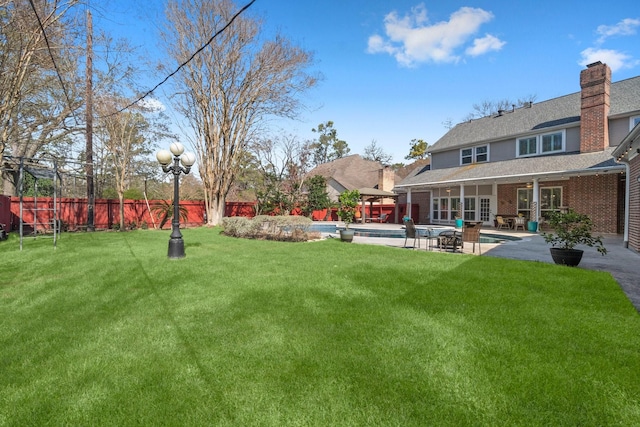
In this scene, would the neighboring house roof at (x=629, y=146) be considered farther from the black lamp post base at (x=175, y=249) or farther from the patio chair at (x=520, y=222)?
the black lamp post base at (x=175, y=249)

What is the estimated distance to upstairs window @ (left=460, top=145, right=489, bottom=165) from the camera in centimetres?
1895

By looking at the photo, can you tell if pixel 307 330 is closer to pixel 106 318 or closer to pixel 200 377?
pixel 200 377

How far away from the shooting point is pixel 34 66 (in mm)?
10508

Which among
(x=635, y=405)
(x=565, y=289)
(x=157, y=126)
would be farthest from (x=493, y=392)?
(x=157, y=126)

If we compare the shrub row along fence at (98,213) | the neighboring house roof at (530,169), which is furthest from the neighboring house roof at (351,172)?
the shrub row along fence at (98,213)

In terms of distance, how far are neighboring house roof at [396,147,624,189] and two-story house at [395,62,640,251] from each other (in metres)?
0.04

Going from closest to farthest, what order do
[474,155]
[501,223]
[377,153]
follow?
1. [501,223]
2. [474,155]
3. [377,153]

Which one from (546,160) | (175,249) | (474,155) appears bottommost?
(175,249)

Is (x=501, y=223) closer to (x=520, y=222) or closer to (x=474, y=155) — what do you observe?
(x=520, y=222)

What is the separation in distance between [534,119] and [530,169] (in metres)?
4.34

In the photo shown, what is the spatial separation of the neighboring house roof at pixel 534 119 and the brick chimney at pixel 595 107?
1.58 ft

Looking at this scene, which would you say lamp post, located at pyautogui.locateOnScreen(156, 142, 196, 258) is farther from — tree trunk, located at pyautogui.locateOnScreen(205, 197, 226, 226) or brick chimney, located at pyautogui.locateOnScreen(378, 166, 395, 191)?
brick chimney, located at pyautogui.locateOnScreen(378, 166, 395, 191)

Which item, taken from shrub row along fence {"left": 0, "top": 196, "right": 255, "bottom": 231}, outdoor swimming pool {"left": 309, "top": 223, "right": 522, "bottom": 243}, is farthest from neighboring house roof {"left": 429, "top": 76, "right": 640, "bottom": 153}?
shrub row along fence {"left": 0, "top": 196, "right": 255, "bottom": 231}

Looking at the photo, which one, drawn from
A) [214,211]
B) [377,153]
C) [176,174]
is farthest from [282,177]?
[377,153]
